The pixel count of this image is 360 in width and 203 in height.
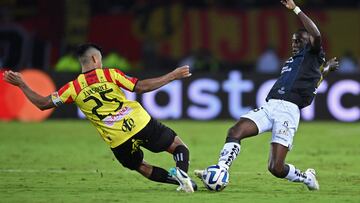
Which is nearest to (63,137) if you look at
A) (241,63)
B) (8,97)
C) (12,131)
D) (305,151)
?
(12,131)

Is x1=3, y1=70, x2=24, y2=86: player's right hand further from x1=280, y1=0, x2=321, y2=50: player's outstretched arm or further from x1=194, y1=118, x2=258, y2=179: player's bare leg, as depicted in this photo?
x1=280, y1=0, x2=321, y2=50: player's outstretched arm

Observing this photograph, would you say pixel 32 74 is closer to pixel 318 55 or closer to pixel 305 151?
pixel 305 151

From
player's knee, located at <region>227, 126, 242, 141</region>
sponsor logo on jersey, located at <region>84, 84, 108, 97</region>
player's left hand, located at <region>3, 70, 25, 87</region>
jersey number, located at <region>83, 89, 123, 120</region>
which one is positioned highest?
player's left hand, located at <region>3, 70, 25, 87</region>

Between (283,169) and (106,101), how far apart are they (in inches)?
86.2

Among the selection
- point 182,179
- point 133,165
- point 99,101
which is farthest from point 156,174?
point 99,101

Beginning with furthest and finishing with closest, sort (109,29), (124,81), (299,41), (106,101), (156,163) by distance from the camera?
(109,29), (156,163), (299,41), (106,101), (124,81)

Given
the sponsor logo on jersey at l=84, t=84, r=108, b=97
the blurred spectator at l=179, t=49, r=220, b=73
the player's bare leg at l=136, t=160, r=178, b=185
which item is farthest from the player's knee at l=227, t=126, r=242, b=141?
the blurred spectator at l=179, t=49, r=220, b=73

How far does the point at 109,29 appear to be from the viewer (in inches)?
1196

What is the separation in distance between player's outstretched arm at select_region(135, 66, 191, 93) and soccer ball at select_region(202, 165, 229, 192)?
1.09 meters

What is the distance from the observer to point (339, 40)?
2942 cm

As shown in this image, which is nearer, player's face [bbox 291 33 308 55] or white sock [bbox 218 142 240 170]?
white sock [bbox 218 142 240 170]

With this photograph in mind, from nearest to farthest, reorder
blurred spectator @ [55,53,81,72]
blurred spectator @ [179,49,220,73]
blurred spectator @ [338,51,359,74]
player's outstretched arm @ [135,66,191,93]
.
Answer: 1. player's outstretched arm @ [135,66,191,93]
2. blurred spectator @ [55,53,81,72]
3. blurred spectator @ [179,49,220,73]
4. blurred spectator @ [338,51,359,74]

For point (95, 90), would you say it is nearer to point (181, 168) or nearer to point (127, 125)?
point (127, 125)

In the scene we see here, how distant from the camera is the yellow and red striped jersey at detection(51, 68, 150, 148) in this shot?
10.8 meters
